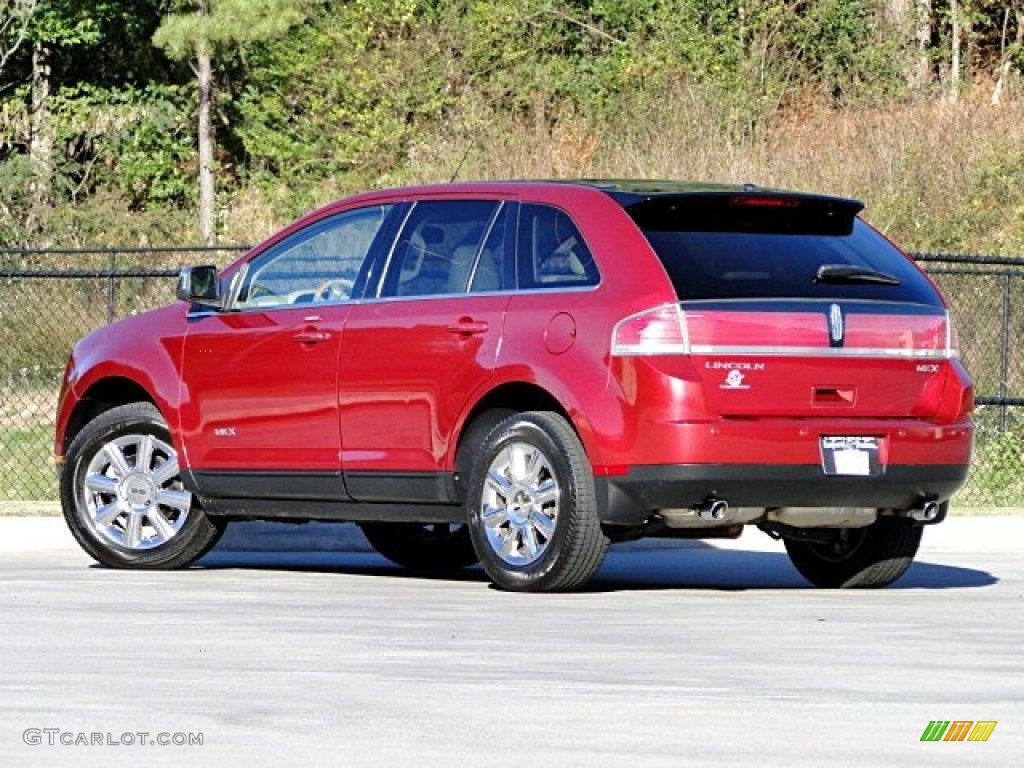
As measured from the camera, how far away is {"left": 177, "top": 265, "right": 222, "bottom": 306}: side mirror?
42.8 feet

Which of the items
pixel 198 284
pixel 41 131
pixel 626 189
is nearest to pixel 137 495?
pixel 198 284

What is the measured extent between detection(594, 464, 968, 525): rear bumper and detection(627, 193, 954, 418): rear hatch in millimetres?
255

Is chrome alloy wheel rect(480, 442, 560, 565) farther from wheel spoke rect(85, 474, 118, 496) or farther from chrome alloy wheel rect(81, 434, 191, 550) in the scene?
wheel spoke rect(85, 474, 118, 496)

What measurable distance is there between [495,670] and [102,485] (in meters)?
4.91

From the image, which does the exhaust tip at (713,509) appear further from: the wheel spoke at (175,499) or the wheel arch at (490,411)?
the wheel spoke at (175,499)

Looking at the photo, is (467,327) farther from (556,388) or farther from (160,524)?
(160,524)

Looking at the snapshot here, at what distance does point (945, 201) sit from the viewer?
2908cm

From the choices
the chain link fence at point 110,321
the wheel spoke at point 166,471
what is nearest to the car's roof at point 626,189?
the wheel spoke at point 166,471

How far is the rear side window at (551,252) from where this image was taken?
38.5 feet

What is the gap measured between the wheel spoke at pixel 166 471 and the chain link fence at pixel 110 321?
5.72m

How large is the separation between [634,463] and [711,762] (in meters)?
4.47

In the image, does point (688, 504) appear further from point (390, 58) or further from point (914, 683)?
point (390, 58)

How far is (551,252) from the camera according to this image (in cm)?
1197

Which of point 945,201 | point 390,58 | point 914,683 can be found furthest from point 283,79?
point 914,683
